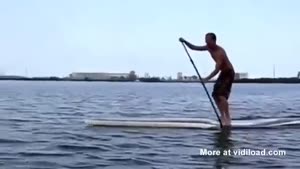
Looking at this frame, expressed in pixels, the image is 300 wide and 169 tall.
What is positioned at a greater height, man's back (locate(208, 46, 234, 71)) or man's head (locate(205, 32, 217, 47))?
man's head (locate(205, 32, 217, 47))

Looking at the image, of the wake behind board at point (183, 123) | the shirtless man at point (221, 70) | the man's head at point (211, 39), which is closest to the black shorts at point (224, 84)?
the shirtless man at point (221, 70)

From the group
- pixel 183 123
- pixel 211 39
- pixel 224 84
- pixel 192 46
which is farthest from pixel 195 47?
pixel 183 123

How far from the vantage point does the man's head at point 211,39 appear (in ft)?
39.7

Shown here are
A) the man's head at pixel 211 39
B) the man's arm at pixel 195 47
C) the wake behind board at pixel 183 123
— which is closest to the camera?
the man's head at pixel 211 39

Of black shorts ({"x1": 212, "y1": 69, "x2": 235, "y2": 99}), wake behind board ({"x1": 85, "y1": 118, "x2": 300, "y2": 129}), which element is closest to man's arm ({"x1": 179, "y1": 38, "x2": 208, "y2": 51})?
black shorts ({"x1": 212, "y1": 69, "x2": 235, "y2": 99})

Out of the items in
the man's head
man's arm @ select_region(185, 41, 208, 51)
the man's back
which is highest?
the man's head

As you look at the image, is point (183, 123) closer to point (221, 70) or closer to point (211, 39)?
point (221, 70)

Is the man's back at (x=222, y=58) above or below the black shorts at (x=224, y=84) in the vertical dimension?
above

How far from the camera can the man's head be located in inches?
476

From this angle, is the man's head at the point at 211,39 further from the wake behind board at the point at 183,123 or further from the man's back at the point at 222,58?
the wake behind board at the point at 183,123

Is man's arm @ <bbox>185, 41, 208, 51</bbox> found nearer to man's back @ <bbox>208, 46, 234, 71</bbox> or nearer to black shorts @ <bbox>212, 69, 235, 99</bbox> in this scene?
man's back @ <bbox>208, 46, 234, 71</bbox>

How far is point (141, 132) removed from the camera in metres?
12.2

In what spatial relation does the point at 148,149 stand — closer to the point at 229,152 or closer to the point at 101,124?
the point at 229,152

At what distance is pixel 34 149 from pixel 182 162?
9.35 feet
